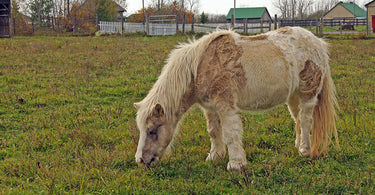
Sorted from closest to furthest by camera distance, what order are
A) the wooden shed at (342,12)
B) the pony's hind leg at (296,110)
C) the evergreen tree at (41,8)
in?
the pony's hind leg at (296,110) → the evergreen tree at (41,8) → the wooden shed at (342,12)

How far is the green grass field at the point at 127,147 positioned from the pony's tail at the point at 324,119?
26 cm

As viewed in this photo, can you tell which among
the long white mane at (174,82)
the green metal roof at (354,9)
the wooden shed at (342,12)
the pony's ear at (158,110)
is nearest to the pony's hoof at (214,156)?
the long white mane at (174,82)

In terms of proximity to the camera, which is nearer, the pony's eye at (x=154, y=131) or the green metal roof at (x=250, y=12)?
the pony's eye at (x=154, y=131)

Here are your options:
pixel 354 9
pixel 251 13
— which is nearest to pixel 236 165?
pixel 251 13

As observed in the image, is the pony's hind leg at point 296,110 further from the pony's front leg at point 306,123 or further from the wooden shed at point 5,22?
the wooden shed at point 5,22

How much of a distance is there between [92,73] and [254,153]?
23.4 feet

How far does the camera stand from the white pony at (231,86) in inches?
170

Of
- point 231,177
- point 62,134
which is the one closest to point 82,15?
A: point 62,134

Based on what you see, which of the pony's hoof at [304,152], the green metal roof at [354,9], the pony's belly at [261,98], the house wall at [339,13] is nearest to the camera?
the pony's belly at [261,98]

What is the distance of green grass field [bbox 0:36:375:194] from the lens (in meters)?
3.85

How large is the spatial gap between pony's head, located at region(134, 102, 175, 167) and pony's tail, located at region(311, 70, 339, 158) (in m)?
2.23

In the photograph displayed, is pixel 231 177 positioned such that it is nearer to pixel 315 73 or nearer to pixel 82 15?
pixel 315 73

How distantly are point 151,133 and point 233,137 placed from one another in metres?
1.04

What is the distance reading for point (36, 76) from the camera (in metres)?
9.98
